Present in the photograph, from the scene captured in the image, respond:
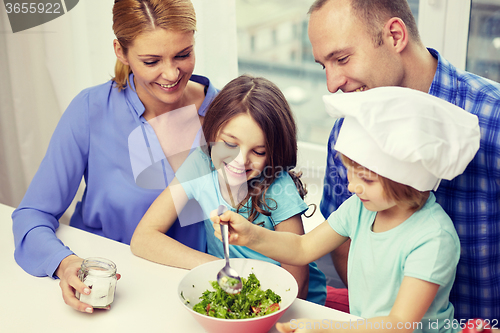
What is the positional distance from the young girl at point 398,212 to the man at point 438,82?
0.32 meters

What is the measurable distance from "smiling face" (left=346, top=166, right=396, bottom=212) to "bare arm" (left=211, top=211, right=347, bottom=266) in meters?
0.19

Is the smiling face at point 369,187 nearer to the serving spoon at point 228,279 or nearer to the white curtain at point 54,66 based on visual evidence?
the serving spoon at point 228,279

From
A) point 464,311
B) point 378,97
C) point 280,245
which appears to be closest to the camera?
point 378,97

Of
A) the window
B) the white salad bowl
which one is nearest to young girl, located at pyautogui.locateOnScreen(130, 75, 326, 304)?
the white salad bowl

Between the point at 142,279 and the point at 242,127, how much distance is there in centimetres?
44

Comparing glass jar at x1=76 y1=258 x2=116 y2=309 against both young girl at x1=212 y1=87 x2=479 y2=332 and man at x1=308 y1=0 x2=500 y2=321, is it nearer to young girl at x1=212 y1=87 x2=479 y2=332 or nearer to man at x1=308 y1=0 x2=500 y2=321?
young girl at x1=212 y1=87 x2=479 y2=332

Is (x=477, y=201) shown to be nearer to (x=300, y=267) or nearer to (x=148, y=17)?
(x=300, y=267)

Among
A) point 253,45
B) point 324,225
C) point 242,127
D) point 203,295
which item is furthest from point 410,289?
point 253,45

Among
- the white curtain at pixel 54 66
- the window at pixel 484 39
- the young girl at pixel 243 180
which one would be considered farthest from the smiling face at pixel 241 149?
the window at pixel 484 39

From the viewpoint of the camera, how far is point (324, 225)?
1.08 metres

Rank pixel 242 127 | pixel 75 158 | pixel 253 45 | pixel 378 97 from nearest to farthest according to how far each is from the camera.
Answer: pixel 378 97 → pixel 242 127 → pixel 75 158 → pixel 253 45

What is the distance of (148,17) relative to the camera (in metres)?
1.27

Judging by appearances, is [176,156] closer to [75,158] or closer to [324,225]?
[75,158]

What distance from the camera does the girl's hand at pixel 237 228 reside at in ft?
3.17
